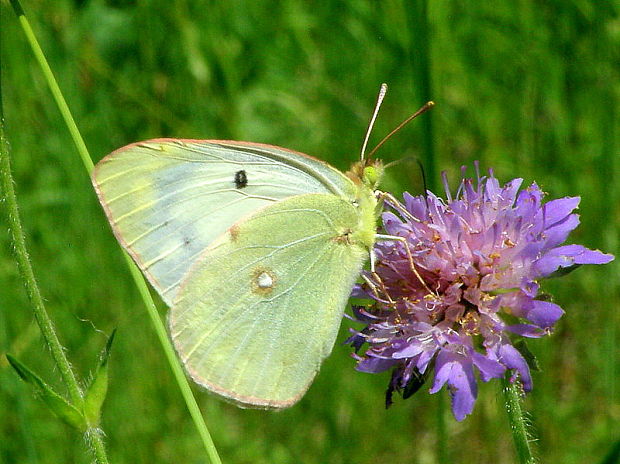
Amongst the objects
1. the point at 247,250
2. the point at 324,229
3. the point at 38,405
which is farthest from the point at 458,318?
the point at 38,405

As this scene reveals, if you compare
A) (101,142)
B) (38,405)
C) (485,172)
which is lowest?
(38,405)

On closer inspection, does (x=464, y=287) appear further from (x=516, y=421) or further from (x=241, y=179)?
(x=241, y=179)

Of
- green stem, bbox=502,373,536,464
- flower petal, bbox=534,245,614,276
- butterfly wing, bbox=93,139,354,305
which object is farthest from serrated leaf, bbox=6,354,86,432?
flower petal, bbox=534,245,614,276

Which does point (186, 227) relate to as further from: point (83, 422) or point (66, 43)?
point (66, 43)

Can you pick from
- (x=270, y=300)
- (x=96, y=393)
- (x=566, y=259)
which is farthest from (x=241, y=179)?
(x=566, y=259)

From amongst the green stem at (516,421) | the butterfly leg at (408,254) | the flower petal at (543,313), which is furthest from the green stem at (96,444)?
the flower petal at (543,313)

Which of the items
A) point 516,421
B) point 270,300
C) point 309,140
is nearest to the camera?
point 516,421
